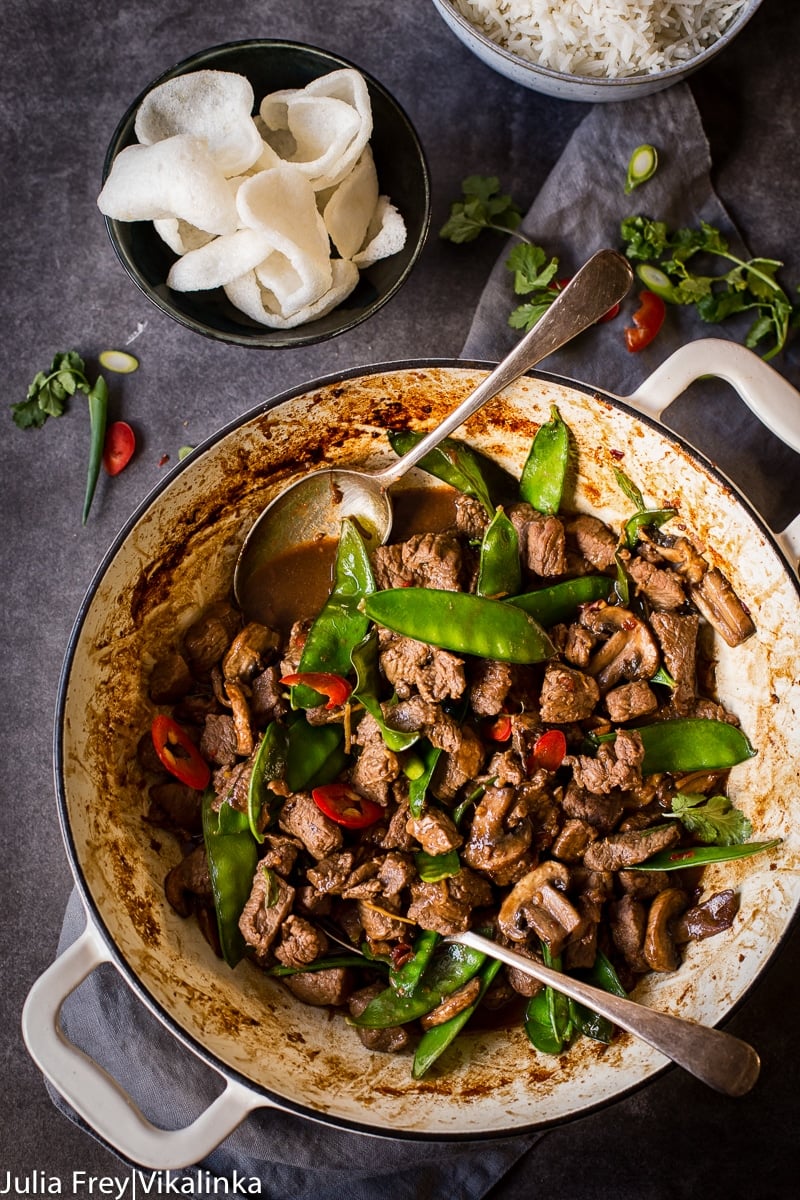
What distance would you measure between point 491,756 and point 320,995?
0.79 m

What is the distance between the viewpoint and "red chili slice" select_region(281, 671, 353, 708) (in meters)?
2.52

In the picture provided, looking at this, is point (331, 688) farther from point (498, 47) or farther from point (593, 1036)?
point (498, 47)

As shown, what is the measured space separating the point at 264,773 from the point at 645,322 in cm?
178

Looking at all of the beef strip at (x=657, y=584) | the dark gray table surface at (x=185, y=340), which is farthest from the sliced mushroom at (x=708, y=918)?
the beef strip at (x=657, y=584)

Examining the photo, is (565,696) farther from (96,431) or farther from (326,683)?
(96,431)

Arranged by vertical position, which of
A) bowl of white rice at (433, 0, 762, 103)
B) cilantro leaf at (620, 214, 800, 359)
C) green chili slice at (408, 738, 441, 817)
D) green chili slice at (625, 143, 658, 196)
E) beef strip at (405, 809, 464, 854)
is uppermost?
bowl of white rice at (433, 0, 762, 103)

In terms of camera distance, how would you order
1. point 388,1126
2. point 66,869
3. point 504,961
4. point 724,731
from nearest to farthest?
Result: point 388,1126 < point 504,961 < point 724,731 < point 66,869

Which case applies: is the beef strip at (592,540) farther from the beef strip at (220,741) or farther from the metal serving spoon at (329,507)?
the beef strip at (220,741)

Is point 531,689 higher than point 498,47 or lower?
lower

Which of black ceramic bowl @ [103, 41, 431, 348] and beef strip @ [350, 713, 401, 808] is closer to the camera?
beef strip @ [350, 713, 401, 808]

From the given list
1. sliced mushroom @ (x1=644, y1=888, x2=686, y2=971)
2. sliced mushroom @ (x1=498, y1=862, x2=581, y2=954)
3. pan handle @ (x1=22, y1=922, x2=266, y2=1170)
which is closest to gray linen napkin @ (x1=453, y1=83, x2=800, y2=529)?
sliced mushroom @ (x1=644, y1=888, x2=686, y2=971)

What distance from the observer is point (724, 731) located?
262cm

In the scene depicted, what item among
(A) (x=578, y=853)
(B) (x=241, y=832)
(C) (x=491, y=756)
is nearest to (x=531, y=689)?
(C) (x=491, y=756)

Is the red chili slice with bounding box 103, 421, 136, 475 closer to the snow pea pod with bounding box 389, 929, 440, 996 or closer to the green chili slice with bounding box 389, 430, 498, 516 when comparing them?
the green chili slice with bounding box 389, 430, 498, 516
